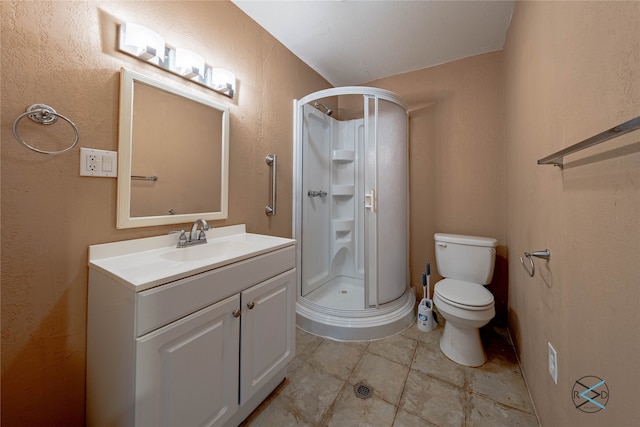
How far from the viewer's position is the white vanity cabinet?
78cm

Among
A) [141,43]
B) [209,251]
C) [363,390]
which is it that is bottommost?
[363,390]

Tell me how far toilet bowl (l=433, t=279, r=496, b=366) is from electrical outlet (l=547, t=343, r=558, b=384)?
47 cm

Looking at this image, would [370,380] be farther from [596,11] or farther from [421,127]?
[421,127]

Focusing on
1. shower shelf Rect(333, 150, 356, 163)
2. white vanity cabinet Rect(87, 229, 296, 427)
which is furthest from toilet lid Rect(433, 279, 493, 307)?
shower shelf Rect(333, 150, 356, 163)

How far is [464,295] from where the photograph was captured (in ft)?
5.31

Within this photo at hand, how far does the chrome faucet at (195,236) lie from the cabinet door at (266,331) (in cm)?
46

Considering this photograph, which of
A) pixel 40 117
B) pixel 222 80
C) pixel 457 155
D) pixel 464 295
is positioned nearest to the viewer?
pixel 40 117

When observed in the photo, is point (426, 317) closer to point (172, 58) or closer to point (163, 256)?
point (163, 256)

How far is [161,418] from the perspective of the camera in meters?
0.82

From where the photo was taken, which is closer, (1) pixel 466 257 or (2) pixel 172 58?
(2) pixel 172 58

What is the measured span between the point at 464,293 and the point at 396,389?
771 millimetres

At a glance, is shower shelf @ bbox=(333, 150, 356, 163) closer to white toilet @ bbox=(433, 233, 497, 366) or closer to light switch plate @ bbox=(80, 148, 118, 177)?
white toilet @ bbox=(433, 233, 497, 366)

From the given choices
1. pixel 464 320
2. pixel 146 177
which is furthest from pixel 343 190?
pixel 146 177

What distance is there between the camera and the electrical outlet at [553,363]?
3.16ft
